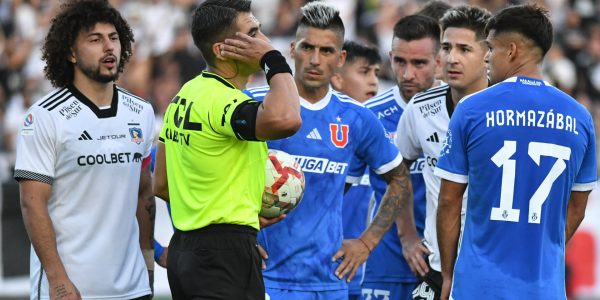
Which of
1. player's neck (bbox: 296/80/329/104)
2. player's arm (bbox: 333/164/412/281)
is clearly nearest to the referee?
player's neck (bbox: 296/80/329/104)

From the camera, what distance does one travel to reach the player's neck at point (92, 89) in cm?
676

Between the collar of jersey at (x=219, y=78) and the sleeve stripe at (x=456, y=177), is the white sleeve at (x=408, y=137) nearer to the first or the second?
the sleeve stripe at (x=456, y=177)

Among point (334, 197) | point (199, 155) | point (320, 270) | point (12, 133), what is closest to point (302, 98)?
point (334, 197)

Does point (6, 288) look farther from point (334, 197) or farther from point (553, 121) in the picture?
point (553, 121)

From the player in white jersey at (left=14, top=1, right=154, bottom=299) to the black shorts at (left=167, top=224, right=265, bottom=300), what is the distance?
0.98 meters

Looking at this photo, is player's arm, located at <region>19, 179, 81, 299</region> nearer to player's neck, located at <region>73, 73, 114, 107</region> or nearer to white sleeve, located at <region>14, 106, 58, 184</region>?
white sleeve, located at <region>14, 106, 58, 184</region>

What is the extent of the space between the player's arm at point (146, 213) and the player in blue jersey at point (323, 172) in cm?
76

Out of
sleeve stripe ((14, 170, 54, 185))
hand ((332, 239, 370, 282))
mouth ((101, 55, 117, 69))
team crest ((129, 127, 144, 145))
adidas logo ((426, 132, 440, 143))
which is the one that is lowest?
hand ((332, 239, 370, 282))

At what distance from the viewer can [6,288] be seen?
43.9 ft

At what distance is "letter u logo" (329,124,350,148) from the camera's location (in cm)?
734

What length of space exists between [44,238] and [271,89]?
177 centimetres

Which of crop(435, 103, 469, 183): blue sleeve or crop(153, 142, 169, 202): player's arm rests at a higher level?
crop(435, 103, 469, 183): blue sleeve

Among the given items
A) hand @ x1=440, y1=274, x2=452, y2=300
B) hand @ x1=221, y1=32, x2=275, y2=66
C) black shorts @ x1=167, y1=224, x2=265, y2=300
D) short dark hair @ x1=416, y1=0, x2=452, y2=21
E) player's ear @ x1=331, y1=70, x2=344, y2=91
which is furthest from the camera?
short dark hair @ x1=416, y1=0, x2=452, y2=21

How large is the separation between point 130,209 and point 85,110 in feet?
2.27
